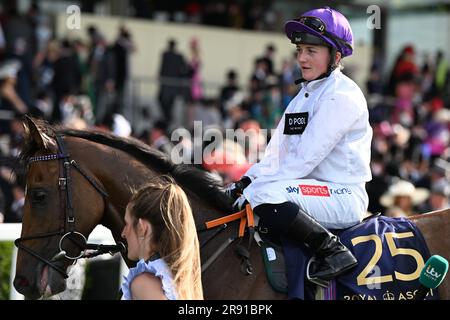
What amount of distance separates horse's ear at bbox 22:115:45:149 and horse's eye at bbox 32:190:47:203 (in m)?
0.27

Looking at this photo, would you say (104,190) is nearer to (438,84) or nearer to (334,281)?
(334,281)

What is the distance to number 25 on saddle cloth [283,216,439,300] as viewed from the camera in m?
4.52

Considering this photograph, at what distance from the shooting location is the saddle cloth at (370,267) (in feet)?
14.8

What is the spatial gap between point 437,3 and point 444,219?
1905cm

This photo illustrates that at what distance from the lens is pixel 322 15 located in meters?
4.74

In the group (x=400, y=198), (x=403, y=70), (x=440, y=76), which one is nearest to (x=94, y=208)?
(x=400, y=198)

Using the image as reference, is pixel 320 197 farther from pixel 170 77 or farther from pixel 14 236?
pixel 170 77

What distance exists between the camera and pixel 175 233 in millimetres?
3455

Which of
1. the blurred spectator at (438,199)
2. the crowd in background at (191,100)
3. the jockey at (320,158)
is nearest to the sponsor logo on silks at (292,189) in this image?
the jockey at (320,158)

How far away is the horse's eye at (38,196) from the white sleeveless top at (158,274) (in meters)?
1.30

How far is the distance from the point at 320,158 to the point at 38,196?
5.12ft
